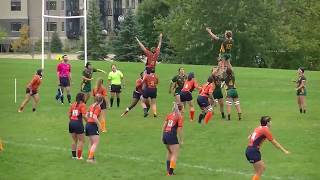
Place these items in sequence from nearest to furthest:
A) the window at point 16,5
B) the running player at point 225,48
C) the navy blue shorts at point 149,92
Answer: the running player at point 225,48
the navy blue shorts at point 149,92
the window at point 16,5

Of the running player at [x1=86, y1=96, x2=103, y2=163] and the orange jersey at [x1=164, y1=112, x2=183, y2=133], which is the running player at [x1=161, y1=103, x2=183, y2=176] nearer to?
the orange jersey at [x1=164, y1=112, x2=183, y2=133]

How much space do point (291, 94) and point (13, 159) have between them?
64.1ft

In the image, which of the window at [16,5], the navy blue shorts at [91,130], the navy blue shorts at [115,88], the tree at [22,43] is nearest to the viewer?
the navy blue shorts at [91,130]

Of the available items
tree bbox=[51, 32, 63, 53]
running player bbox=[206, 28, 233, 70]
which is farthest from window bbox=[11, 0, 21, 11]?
running player bbox=[206, 28, 233, 70]

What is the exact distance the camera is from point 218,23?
2886 inches

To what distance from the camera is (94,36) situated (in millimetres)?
74312

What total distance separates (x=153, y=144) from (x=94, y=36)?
5480 centimetres

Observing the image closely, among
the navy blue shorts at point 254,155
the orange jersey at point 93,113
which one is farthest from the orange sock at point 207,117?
the navy blue shorts at point 254,155

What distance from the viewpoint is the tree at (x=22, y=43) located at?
93344 mm

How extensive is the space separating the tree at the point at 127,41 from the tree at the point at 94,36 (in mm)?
4533

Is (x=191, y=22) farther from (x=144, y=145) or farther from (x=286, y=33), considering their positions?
(x=144, y=145)

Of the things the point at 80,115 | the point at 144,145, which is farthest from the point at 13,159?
the point at 144,145

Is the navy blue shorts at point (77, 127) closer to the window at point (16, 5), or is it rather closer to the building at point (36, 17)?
the building at point (36, 17)

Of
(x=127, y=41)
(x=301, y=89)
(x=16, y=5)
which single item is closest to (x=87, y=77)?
(x=301, y=89)
